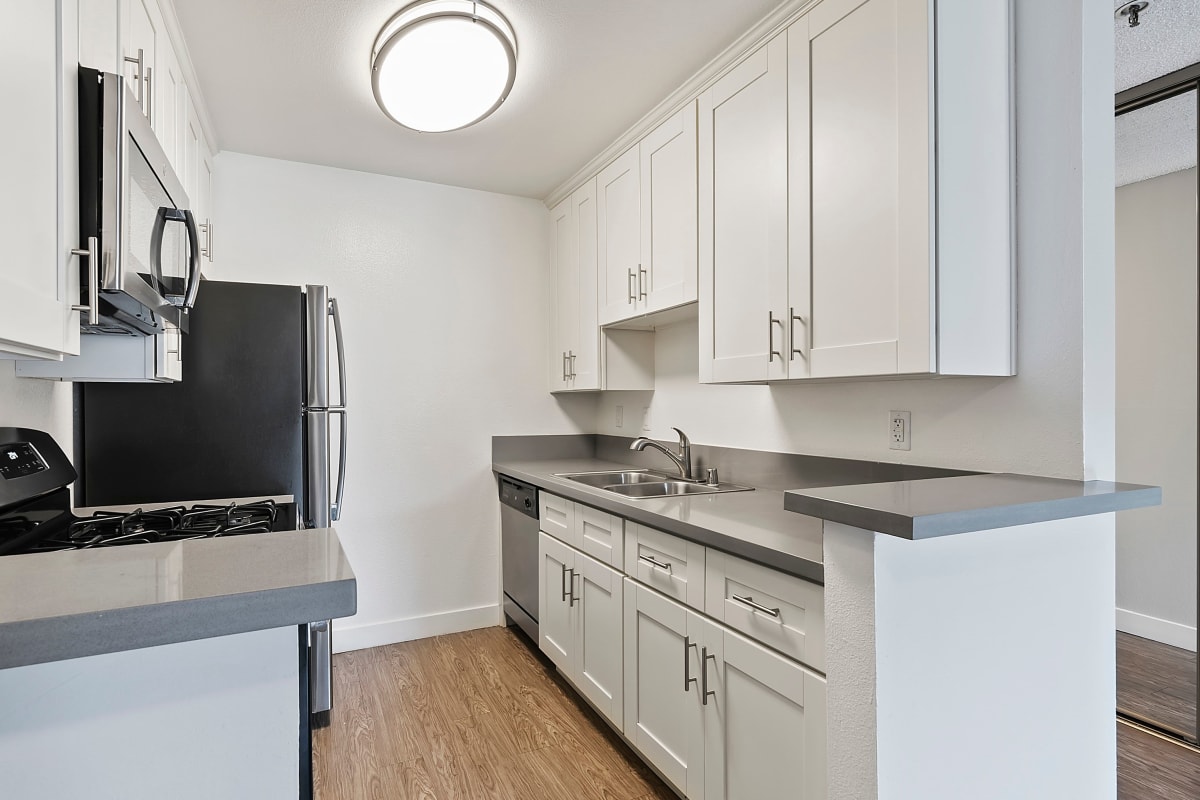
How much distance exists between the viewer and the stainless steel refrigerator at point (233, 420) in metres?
2.07

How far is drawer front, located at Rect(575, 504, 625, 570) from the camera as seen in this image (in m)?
2.11

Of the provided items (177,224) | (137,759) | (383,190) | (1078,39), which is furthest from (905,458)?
(383,190)

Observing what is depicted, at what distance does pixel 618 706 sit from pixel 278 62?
2.46 metres

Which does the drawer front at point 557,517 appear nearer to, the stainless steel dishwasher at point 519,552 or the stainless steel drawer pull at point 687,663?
the stainless steel dishwasher at point 519,552

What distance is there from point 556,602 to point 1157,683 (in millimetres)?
2483

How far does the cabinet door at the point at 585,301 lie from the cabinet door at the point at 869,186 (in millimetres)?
1412

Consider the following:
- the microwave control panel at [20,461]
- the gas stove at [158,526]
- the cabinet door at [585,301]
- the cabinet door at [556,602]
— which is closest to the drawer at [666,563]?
the cabinet door at [556,602]

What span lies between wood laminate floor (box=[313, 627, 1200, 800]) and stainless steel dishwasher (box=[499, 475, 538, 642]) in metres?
0.27

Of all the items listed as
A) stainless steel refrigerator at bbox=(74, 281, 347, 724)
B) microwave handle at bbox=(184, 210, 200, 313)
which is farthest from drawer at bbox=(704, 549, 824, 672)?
microwave handle at bbox=(184, 210, 200, 313)

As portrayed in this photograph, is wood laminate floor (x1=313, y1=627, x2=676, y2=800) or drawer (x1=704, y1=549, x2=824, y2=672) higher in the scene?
drawer (x1=704, y1=549, x2=824, y2=672)

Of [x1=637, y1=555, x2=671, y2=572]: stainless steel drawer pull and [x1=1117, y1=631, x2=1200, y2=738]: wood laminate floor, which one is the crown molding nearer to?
[x1=637, y1=555, x2=671, y2=572]: stainless steel drawer pull

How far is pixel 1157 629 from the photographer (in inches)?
118

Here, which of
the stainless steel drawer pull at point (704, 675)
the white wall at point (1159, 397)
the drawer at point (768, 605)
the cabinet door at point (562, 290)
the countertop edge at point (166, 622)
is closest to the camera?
the countertop edge at point (166, 622)

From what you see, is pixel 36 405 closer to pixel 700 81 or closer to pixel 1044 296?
pixel 700 81
